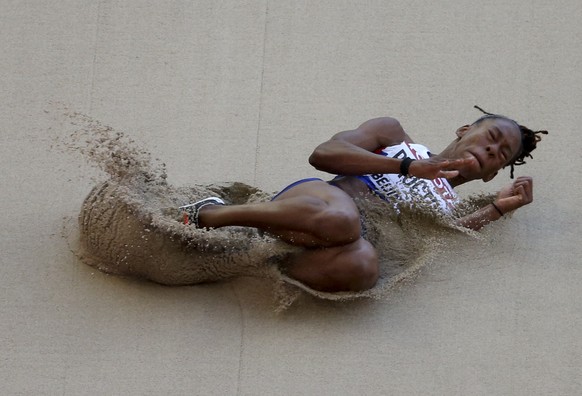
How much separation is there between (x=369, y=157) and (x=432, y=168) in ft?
0.58

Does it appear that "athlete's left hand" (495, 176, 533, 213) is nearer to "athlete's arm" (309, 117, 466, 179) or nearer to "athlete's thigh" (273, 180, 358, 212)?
"athlete's arm" (309, 117, 466, 179)

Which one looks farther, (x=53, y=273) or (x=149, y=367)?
(x=53, y=273)

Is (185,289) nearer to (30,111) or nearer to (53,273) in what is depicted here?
(53,273)

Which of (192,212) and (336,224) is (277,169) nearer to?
(192,212)

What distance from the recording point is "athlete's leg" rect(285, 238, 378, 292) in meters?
2.91

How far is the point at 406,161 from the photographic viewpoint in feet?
9.66

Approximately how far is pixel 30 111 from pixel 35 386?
1.02m

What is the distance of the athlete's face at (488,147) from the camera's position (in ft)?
10.4

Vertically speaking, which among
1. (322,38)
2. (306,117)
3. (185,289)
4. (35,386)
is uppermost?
(322,38)

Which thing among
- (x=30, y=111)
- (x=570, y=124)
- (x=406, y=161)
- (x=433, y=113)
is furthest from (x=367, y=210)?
(x=30, y=111)

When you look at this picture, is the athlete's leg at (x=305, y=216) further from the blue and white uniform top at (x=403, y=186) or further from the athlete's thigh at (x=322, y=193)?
the blue and white uniform top at (x=403, y=186)


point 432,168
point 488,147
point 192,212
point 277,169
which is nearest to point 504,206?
point 488,147

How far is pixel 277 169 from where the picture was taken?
350 centimetres

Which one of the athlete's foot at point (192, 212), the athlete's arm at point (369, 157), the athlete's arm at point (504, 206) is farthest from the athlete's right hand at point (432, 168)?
the athlete's foot at point (192, 212)
